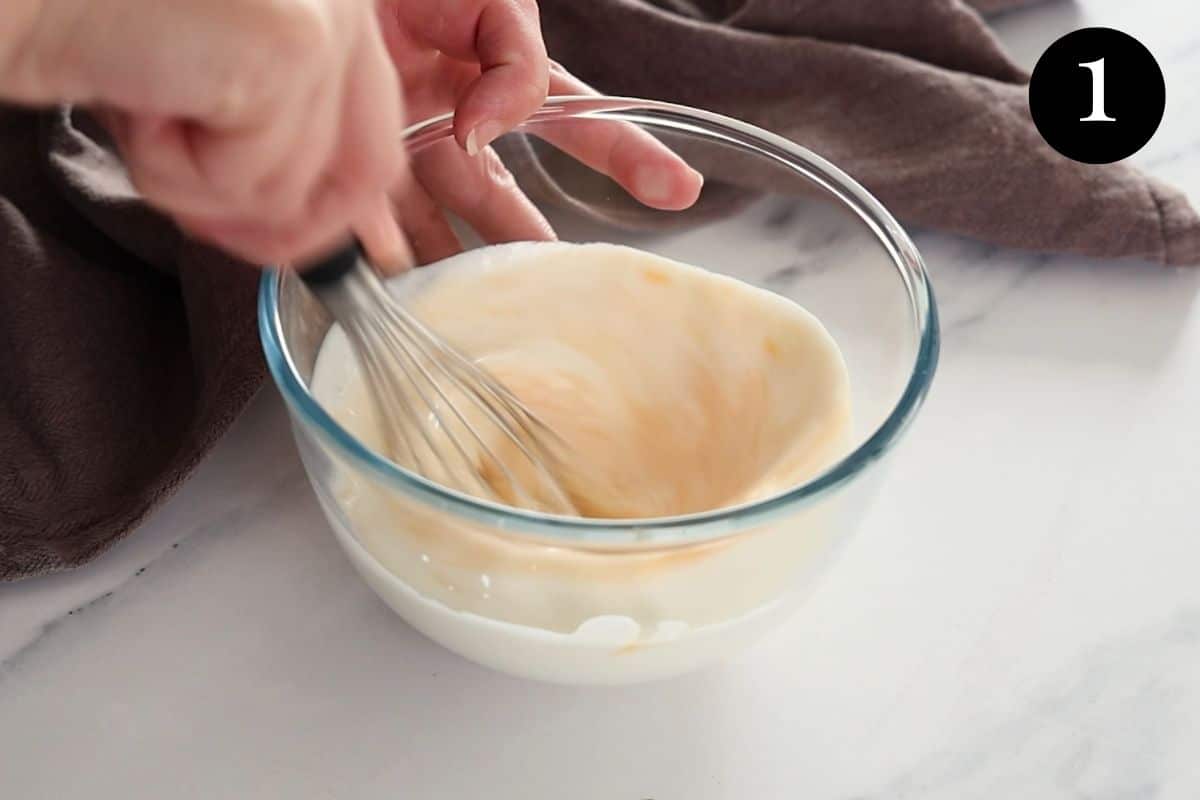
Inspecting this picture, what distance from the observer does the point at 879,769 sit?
566mm

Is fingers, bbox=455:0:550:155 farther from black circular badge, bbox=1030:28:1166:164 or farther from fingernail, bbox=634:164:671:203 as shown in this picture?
black circular badge, bbox=1030:28:1166:164

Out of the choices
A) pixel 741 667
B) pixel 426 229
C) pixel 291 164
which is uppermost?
pixel 291 164

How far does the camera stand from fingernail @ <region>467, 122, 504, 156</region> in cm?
63

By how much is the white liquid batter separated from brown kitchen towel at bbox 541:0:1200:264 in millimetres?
231

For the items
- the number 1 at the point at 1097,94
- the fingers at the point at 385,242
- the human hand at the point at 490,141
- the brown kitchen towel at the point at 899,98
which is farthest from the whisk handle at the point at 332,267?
the number 1 at the point at 1097,94

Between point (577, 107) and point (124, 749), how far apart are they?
0.39 metres

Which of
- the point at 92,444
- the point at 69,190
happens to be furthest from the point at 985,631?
the point at 69,190

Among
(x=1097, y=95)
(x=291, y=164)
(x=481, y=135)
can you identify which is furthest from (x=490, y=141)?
→ (x=1097, y=95)

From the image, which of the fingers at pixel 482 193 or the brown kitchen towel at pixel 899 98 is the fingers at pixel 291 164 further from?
the brown kitchen towel at pixel 899 98

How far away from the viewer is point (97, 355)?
685 mm

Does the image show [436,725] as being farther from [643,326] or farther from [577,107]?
[577,107]

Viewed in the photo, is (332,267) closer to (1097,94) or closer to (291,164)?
(291,164)

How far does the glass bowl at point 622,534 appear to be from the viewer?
18.4 inches

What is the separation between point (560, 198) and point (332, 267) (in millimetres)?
277
